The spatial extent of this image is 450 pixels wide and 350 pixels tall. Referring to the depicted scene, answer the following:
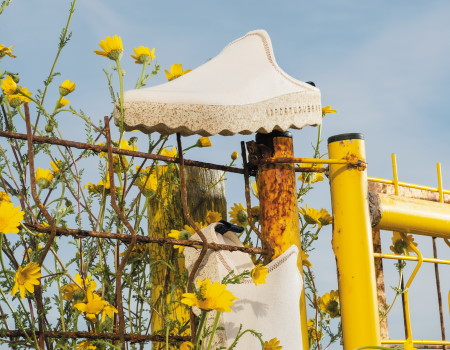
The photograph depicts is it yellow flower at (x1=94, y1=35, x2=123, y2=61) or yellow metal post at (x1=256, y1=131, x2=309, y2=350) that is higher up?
yellow flower at (x1=94, y1=35, x2=123, y2=61)

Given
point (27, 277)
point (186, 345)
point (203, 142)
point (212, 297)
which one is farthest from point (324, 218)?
point (27, 277)

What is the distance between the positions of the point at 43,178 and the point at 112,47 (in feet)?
1.41

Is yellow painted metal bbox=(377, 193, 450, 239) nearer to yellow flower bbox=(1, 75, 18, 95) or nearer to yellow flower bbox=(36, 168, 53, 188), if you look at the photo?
yellow flower bbox=(36, 168, 53, 188)

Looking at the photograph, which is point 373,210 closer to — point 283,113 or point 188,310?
point 283,113

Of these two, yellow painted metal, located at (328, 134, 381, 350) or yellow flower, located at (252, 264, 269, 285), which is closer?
yellow flower, located at (252, 264, 269, 285)

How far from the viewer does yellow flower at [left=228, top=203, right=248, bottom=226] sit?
8.41 feet

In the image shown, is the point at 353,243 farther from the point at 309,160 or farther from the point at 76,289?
the point at 76,289

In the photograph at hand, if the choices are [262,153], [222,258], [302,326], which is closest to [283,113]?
[262,153]

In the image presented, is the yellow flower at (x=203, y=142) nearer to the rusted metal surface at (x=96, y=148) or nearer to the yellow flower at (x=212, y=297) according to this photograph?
the rusted metal surface at (x=96, y=148)

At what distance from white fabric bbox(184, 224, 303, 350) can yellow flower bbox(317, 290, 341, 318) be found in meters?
0.52

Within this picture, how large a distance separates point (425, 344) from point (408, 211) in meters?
0.53

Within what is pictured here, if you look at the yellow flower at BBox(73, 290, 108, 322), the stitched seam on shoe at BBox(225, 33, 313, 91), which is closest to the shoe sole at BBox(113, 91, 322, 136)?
the stitched seam on shoe at BBox(225, 33, 313, 91)

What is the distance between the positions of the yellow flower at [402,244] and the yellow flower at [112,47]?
1.19 metres

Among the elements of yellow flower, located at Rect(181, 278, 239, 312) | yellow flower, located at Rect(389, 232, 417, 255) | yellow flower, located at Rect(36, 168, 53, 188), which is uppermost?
Result: yellow flower, located at Rect(36, 168, 53, 188)
